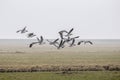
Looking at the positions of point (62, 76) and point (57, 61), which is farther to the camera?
point (57, 61)

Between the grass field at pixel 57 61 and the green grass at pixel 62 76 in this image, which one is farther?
the grass field at pixel 57 61

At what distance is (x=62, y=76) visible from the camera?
118 ft

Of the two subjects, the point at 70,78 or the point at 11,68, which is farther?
the point at 11,68

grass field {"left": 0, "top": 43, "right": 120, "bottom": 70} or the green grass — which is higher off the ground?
grass field {"left": 0, "top": 43, "right": 120, "bottom": 70}

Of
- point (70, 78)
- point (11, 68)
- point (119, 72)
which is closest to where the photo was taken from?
point (70, 78)

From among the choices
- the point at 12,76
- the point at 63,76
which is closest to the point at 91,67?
the point at 63,76

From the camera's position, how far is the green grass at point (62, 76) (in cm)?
3484

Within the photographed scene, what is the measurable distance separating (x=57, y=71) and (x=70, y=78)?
16.3 feet

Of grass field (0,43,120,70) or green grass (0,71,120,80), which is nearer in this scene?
green grass (0,71,120,80)

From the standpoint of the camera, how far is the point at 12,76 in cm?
3584

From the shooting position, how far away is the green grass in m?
34.8

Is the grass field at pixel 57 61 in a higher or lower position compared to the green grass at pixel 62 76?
higher

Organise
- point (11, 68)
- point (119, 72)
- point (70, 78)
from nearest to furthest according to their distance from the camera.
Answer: point (70, 78)
point (119, 72)
point (11, 68)

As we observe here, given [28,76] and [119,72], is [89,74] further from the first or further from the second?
[28,76]
